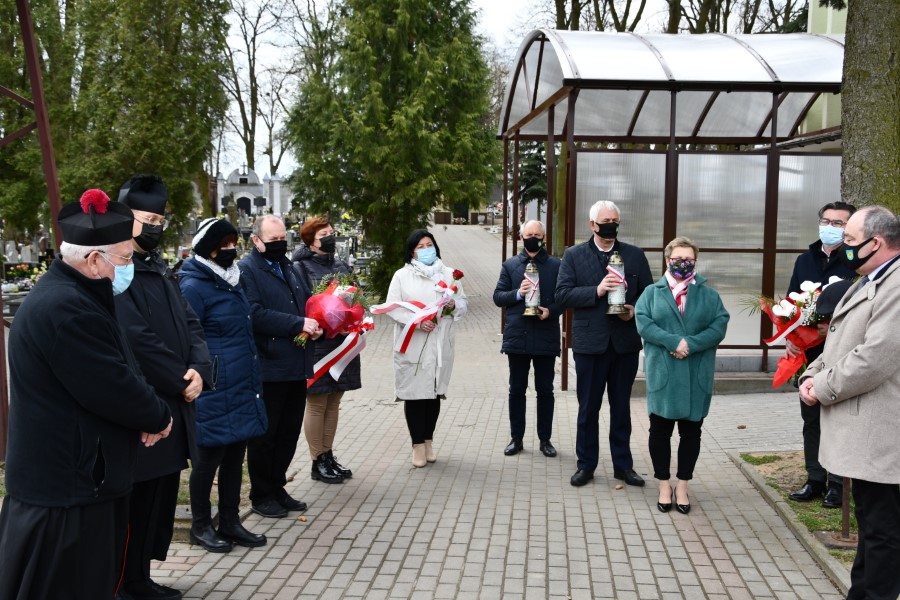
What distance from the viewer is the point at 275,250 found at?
18.9 ft

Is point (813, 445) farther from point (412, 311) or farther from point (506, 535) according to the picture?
point (412, 311)

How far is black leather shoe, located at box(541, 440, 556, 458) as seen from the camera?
735 centimetres

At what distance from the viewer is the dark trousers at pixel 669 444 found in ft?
19.1

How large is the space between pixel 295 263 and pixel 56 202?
1.82m

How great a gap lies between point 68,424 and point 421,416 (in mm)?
4081

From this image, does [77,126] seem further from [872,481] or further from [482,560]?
[872,481]

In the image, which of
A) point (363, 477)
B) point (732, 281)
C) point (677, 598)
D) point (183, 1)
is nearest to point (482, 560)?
point (677, 598)

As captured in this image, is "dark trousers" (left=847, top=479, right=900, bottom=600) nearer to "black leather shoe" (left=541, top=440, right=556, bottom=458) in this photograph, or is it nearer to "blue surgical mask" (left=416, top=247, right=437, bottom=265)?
"black leather shoe" (left=541, top=440, right=556, bottom=458)

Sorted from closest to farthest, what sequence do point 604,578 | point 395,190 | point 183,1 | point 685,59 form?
point 604,578 < point 685,59 < point 395,190 < point 183,1

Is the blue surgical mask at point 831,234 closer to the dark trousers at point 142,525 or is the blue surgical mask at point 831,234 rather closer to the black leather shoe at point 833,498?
the black leather shoe at point 833,498

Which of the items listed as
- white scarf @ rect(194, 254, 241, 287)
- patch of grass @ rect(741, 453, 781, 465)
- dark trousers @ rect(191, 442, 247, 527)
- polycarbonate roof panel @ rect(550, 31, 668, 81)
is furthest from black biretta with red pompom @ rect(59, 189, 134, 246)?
polycarbonate roof panel @ rect(550, 31, 668, 81)

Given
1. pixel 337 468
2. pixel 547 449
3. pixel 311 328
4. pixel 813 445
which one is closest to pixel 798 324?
pixel 813 445

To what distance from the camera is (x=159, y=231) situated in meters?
4.39

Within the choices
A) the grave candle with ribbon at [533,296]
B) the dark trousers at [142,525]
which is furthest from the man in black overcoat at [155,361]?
the grave candle with ribbon at [533,296]
